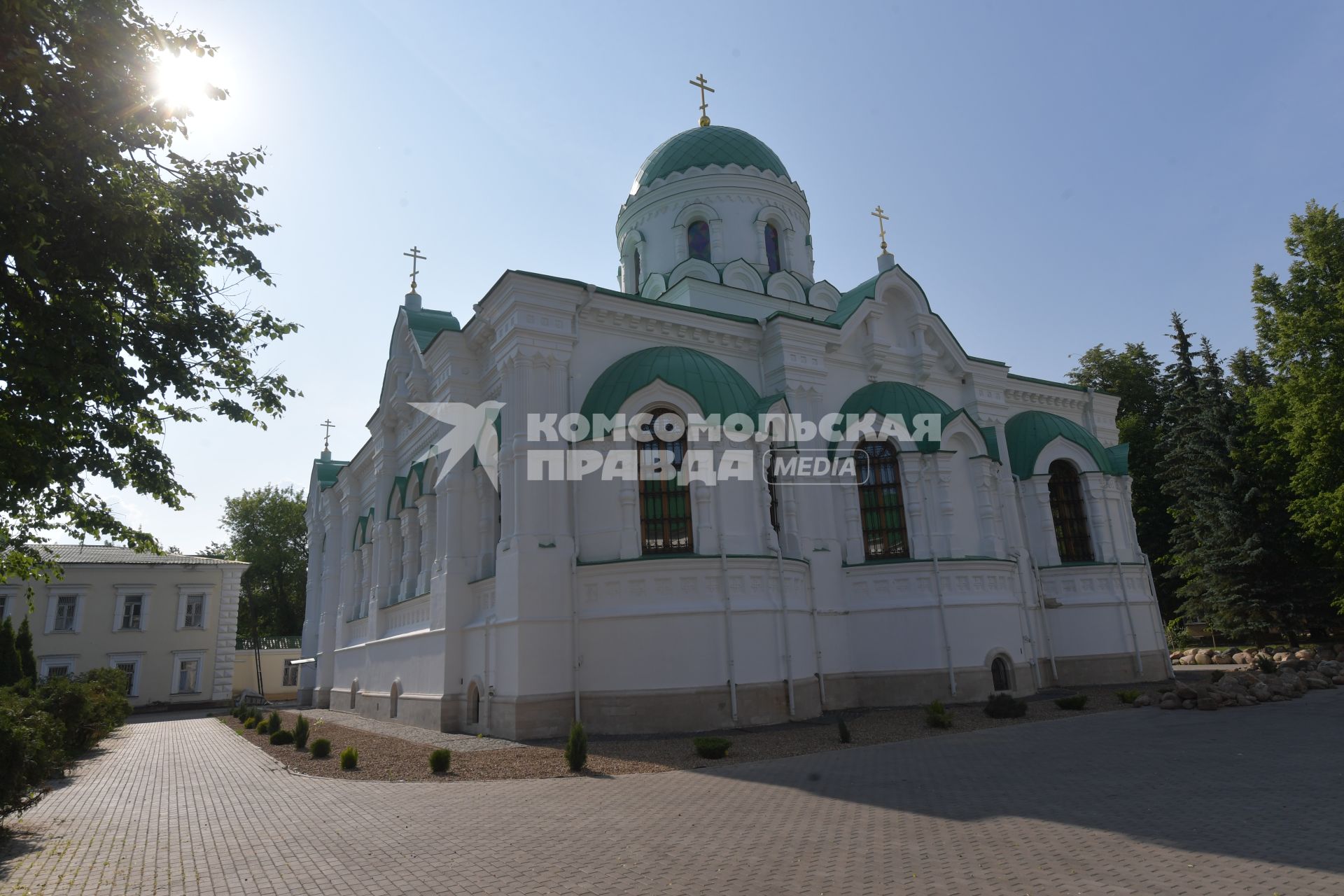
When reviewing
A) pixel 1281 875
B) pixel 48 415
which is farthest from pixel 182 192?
pixel 1281 875

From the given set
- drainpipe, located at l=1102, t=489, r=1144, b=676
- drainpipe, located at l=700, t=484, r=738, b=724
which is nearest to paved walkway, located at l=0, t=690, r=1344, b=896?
drainpipe, located at l=700, t=484, r=738, b=724

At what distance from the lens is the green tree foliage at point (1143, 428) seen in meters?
35.3

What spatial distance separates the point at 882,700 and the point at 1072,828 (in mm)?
A: 10679

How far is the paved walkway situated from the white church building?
4.24 metres

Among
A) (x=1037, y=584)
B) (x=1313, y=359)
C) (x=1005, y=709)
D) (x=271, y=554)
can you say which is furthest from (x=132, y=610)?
(x=1313, y=359)

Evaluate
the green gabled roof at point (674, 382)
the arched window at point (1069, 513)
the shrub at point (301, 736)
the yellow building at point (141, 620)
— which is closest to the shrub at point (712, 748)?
the green gabled roof at point (674, 382)

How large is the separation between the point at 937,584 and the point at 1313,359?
15066 mm

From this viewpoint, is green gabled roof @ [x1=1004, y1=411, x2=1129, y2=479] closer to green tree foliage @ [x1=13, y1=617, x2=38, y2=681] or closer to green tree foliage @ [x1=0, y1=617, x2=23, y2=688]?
green tree foliage @ [x1=0, y1=617, x2=23, y2=688]

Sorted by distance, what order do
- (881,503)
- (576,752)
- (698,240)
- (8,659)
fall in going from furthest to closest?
(698,240) → (8,659) → (881,503) → (576,752)

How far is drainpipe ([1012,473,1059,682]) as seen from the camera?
20.2 meters

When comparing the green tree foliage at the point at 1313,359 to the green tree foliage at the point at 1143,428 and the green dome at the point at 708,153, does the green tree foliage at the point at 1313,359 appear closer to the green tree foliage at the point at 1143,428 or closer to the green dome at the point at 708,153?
the green tree foliage at the point at 1143,428

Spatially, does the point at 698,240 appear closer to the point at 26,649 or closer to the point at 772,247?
the point at 772,247

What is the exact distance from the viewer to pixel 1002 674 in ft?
58.6

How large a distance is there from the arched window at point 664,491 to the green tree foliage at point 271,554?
161ft
